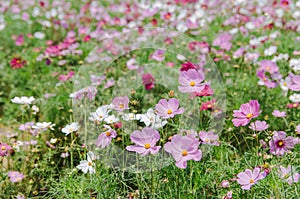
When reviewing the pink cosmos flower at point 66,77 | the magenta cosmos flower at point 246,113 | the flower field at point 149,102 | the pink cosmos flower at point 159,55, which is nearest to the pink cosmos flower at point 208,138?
the flower field at point 149,102

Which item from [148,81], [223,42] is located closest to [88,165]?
[148,81]

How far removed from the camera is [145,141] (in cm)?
168

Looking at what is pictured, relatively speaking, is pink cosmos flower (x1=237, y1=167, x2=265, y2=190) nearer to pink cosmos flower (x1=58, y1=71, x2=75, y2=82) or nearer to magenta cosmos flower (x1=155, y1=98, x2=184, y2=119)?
magenta cosmos flower (x1=155, y1=98, x2=184, y2=119)

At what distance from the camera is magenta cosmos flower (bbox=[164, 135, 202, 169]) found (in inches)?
63.7

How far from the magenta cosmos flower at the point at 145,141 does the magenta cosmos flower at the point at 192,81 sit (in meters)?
0.25

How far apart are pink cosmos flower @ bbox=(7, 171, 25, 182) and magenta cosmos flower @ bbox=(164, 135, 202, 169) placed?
78 cm

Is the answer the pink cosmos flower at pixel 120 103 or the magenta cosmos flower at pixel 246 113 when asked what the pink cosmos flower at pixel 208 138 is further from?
the pink cosmos flower at pixel 120 103

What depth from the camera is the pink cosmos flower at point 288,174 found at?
169cm

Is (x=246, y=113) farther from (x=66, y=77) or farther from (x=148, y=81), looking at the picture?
(x=66, y=77)

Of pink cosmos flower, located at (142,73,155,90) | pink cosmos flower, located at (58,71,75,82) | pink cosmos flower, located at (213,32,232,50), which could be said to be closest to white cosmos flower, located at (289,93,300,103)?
pink cosmos flower, located at (213,32,232,50)

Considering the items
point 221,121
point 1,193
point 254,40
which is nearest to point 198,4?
point 254,40

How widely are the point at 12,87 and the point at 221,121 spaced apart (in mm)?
1427

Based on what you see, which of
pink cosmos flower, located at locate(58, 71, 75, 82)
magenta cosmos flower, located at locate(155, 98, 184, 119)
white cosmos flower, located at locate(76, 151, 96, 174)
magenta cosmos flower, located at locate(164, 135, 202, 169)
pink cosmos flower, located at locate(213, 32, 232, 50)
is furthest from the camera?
pink cosmos flower, located at locate(213, 32, 232, 50)

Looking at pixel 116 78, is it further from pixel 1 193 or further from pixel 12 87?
pixel 1 193
